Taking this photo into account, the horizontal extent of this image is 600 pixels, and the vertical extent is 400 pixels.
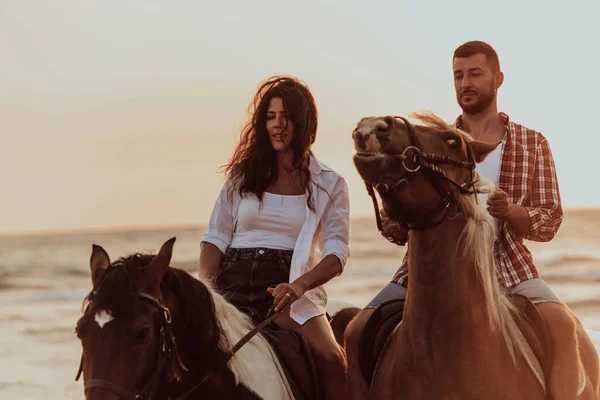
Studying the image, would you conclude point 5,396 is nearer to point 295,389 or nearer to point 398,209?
point 295,389

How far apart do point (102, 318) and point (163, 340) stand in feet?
0.90

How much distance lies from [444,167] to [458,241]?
323 millimetres

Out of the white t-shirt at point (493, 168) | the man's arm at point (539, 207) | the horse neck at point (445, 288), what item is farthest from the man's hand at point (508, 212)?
the white t-shirt at point (493, 168)

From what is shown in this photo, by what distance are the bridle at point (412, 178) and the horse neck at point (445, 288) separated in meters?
0.09

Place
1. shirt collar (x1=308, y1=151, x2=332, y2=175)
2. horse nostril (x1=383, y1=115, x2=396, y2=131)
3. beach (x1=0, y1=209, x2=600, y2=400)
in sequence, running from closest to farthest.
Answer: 1. horse nostril (x1=383, y1=115, x2=396, y2=131)
2. shirt collar (x1=308, y1=151, x2=332, y2=175)
3. beach (x1=0, y1=209, x2=600, y2=400)

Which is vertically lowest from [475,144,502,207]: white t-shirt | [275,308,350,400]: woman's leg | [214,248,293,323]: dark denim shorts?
[275,308,350,400]: woman's leg

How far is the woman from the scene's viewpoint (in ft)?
15.8

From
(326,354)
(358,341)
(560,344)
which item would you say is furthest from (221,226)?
(560,344)

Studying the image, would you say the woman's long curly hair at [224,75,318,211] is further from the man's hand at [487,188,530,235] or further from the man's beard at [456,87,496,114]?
the man's hand at [487,188,530,235]

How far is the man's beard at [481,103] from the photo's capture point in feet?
15.7

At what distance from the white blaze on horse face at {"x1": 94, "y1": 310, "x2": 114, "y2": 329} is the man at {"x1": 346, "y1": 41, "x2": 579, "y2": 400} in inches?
55.1

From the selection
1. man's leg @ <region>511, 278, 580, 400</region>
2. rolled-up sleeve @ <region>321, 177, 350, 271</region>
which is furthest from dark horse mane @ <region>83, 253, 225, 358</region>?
man's leg @ <region>511, 278, 580, 400</region>

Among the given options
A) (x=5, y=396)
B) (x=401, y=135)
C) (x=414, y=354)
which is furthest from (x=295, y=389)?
(x=5, y=396)

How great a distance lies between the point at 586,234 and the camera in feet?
128
